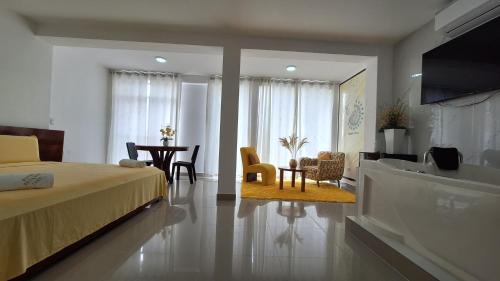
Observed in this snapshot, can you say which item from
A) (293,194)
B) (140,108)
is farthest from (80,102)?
(293,194)

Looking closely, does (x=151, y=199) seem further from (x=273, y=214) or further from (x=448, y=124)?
(x=448, y=124)

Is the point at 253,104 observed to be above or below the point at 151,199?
above

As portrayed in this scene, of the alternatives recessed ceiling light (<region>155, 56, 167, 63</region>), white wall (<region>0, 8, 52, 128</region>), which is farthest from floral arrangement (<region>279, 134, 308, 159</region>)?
white wall (<region>0, 8, 52, 128</region>)

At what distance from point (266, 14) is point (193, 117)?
393 cm

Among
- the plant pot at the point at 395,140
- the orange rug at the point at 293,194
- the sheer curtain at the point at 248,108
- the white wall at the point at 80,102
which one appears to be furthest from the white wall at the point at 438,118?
the white wall at the point at 80,102

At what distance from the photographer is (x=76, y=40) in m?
4.01

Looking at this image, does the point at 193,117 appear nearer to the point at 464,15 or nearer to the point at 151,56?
the point at 151,56

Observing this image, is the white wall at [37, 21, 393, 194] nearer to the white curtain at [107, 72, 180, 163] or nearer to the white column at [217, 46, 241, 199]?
the white column at [217, 46, 241, 199]

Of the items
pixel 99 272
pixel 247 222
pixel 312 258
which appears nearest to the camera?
pixel 99 272

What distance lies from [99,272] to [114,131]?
5.60m

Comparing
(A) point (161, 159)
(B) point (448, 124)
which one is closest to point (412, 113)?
(B) point (448, 124)

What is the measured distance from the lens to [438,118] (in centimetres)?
330

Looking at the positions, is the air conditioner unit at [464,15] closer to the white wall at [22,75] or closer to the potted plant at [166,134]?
the potted plant at [166,134]

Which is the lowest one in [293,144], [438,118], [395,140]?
[293,144]
